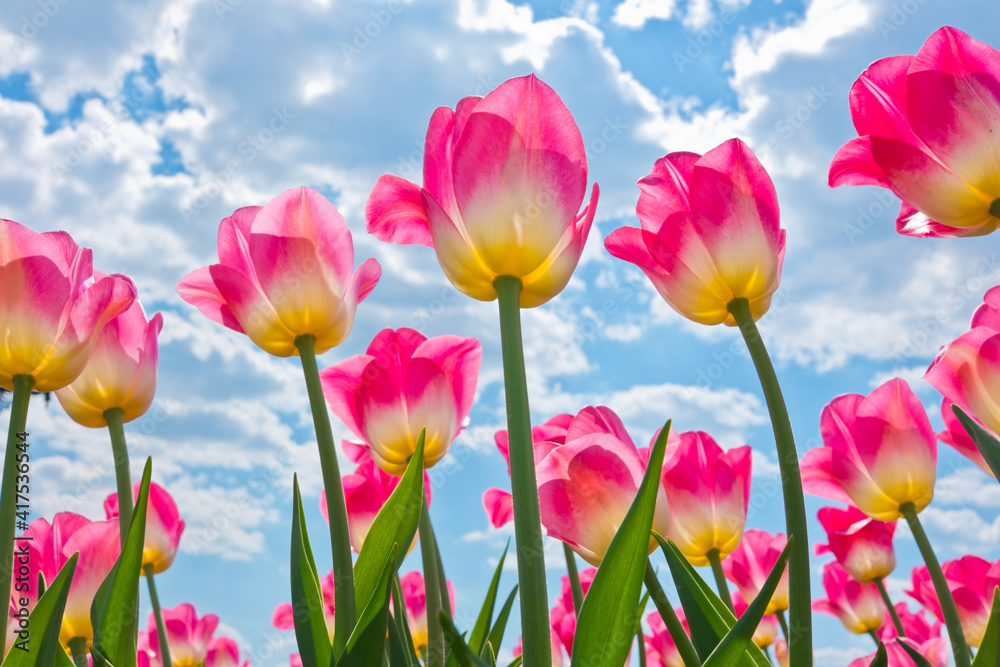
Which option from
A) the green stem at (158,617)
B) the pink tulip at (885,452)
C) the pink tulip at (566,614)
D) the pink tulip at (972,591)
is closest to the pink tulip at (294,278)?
the green stem at (158,617)

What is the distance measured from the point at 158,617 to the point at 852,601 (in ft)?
8.61

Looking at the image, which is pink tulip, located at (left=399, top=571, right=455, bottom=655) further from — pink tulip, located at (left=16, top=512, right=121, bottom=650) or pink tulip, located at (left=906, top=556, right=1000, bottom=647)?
pink tulip, located at (left=906, top=556, right=1000, bottom=647)

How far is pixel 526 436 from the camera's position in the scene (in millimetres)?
888

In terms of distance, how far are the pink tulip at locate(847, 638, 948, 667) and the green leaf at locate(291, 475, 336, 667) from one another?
146cm

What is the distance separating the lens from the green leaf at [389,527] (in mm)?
1096

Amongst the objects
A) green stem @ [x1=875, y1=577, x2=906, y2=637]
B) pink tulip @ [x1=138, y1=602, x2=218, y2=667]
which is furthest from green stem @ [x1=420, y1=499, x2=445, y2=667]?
pink tulip @ [x1=138, y1=602, x2=218, y2=667]

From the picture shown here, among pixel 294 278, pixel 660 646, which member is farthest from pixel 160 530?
pixel 660 646

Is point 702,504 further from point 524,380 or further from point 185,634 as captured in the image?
point 185,634

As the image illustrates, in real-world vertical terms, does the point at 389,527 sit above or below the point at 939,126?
below

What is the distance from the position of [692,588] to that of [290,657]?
3.08m

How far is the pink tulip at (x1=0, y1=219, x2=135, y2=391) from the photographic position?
4.02ft

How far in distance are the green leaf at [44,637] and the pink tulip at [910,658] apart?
1790 millimetres

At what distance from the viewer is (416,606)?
123 inches

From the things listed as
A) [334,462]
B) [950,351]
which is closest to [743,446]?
[950,351]
